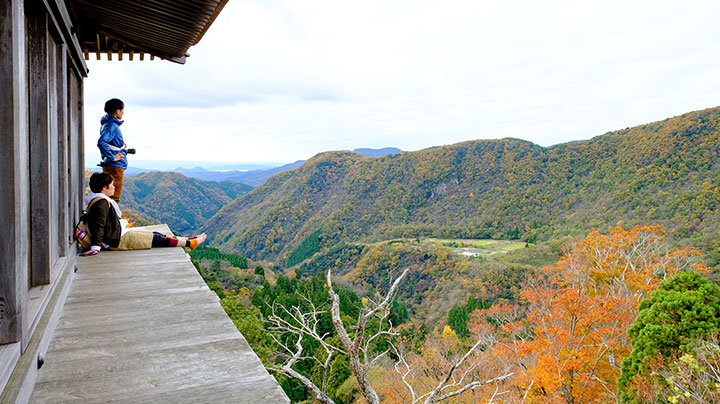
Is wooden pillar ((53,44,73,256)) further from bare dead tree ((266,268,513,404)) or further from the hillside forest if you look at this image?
the hillside forest

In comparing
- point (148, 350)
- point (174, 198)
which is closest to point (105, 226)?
point (148, 350)

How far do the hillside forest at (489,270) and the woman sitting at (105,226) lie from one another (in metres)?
2.26

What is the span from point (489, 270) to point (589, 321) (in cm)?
A: 2543

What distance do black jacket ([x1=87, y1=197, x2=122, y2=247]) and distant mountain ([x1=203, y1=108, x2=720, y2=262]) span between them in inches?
1177

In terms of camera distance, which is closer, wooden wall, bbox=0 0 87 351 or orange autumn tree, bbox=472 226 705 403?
wooden wall, bbox=0 0 87 351

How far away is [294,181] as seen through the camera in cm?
9606

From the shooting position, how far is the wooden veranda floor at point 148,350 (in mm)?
1372

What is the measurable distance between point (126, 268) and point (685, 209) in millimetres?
44002

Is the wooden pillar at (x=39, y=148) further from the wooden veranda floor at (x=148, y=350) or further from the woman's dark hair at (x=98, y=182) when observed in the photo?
the woman's dark hair at (x=98, y=182)

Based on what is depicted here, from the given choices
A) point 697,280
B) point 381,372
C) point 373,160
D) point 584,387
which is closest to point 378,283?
point 381,372

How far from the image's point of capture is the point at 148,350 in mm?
1686

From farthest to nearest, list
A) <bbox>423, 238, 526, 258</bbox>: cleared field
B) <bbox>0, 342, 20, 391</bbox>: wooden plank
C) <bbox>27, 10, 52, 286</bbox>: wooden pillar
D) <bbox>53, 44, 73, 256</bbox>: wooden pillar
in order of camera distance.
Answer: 1. <bbox>423, 238, 526, 258</bbox>: cleared field
2. <bbox>53, 44, 73, 256</bbox>: wooden pillar
3. <bbox>27, 10, 52, 286</bbox>: wooden pillar
4. <bbox>0, 342, 20, 391</bbox>: wooden plank

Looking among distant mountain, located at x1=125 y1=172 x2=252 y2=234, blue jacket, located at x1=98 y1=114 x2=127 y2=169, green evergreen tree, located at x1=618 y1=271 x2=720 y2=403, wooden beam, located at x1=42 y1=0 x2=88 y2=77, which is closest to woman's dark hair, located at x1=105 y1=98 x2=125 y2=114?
blue jacket, located at x1=98 y1=114 x2=127 y2=169

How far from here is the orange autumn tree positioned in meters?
11.9
